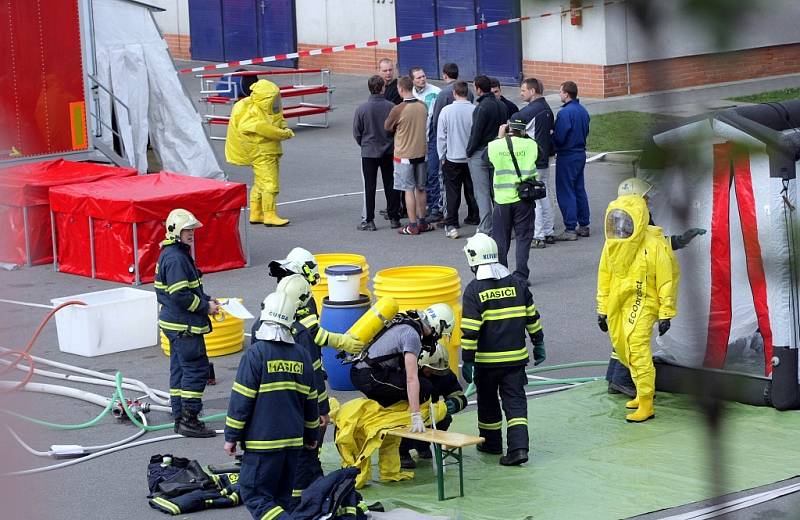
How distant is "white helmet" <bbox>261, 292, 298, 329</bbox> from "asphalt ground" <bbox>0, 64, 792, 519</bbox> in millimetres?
1349

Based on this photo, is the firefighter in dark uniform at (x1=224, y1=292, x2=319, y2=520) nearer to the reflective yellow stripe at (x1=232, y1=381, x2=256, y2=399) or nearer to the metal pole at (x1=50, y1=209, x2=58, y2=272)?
the reflective yellow stripe at (x1=232, y1=381, x2=256, y2=399)

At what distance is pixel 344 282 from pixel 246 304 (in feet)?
9.80

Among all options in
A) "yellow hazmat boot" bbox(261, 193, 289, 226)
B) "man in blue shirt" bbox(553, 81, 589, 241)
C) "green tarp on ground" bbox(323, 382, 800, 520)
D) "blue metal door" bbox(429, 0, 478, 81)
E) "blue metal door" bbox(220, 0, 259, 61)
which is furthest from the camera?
"blue metal door" bbox(220, 0, 259, 61)

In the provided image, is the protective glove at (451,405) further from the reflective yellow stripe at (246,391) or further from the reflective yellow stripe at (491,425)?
the reflective yellow stripe at (246,391)

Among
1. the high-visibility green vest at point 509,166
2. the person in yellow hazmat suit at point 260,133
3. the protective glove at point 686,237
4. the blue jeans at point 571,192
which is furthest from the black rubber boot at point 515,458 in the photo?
the person in yellow hazmat suit at point 260,133

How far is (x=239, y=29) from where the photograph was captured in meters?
34.5

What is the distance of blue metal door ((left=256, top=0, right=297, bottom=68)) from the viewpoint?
109 feet

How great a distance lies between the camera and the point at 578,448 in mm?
8766

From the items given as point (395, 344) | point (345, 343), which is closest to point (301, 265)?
point (345, 343)

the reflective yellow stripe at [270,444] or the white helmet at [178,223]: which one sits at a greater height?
the white helmet at [178,223]

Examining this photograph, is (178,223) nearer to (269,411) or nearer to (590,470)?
(269,411)

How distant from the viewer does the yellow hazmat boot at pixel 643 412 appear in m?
9.20

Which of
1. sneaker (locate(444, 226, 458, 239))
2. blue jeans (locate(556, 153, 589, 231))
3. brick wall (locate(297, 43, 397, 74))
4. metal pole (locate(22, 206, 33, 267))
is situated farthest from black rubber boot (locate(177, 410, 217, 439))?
brick wall (locate(297, 43, 397, 74))

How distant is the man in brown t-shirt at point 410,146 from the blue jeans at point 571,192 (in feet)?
5.45
